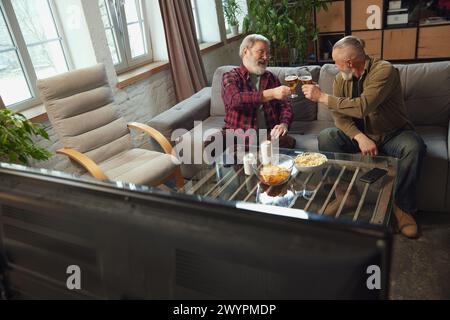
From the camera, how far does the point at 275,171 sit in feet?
6.27

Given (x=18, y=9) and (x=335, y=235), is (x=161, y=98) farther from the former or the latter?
(x=335, y=235)

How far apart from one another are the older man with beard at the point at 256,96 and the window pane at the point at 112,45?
129 centimetres

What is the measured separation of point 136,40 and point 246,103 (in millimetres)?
1678

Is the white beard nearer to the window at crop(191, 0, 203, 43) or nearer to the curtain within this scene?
the curtain

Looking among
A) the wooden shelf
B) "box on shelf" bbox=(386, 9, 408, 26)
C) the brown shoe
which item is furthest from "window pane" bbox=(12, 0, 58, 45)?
"box on shelf" bbox=(386, 9, 408, 26)

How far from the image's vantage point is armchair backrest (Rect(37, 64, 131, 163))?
2.35 m

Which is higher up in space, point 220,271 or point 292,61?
point 220,271

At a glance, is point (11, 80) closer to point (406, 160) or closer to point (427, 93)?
point (406, 160)

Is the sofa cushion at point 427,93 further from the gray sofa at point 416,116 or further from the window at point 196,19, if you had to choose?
the window at point 196,19

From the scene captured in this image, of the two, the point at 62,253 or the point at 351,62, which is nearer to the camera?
the point at 62,253

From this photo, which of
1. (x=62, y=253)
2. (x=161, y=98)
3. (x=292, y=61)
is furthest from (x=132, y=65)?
(x=62, y=253)

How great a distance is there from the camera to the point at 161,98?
3.57 meters

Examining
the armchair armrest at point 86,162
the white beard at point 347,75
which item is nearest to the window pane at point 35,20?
the armchair armrest at point 86,162
